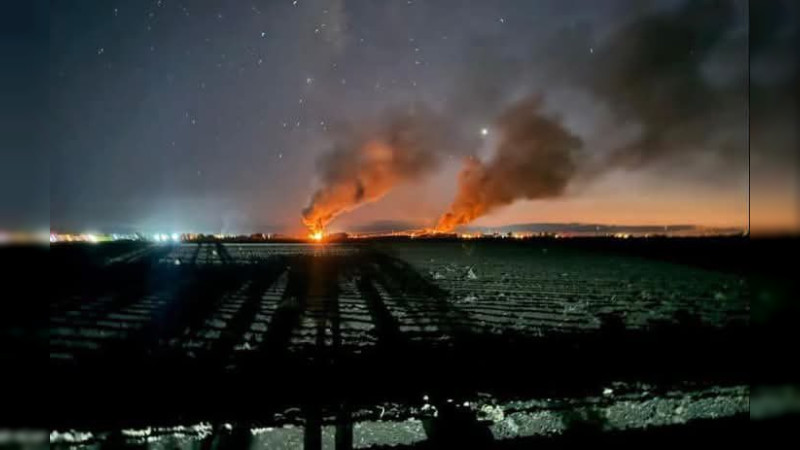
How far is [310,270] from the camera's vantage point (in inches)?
798

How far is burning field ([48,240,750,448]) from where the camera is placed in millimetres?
5152

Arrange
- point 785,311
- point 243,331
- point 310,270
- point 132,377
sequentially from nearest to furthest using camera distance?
point 785,311
point 132,377
point 243,331
point 310,270

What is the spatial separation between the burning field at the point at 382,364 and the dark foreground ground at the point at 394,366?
35 mm

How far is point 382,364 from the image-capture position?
6.94 meters

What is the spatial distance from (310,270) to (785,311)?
19.5 m

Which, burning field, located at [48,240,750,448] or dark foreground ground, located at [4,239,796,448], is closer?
dark foreground ground, located at [4,239,796,448]

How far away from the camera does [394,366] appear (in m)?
6.86

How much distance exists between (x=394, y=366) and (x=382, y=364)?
0.24 metres

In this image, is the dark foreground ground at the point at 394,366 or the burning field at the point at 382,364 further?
the burning field at the point at 382,364

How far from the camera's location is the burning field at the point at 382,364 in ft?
16.9

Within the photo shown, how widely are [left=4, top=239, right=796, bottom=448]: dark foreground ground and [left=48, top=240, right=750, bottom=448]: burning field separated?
0.12 feet

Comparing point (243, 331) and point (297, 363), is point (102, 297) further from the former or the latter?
point (297, 363)

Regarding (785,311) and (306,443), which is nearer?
(785,311)

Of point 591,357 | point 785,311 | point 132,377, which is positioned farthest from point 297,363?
point 785,311
